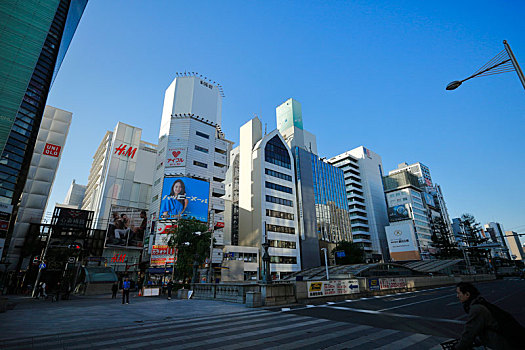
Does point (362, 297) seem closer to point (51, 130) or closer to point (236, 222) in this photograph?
point (236, 222)

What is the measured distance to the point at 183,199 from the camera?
52562 mm

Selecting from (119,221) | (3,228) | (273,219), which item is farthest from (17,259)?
(273,219)

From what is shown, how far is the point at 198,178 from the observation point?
5644cm

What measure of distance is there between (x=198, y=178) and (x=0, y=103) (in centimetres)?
3269

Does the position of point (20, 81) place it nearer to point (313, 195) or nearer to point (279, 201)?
point (279, 201)

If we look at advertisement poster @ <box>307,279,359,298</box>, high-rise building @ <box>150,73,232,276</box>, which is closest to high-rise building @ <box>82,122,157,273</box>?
high-rise building @ <box>150,73,232,276</box>

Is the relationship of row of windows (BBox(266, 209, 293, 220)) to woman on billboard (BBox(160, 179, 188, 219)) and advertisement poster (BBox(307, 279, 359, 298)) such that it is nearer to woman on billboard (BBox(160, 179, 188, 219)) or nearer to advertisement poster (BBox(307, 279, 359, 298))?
woman on billboard (BBox(160, 179, 188, 219))

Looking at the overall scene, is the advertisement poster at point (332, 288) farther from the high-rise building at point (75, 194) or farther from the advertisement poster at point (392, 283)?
the high-rise building at point (75, 194)

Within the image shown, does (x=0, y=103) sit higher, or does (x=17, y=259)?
(x=0, y=103)

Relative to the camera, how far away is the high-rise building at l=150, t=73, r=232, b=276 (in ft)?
172

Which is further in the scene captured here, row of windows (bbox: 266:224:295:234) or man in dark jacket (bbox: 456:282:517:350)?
row of windows (bbox: 266:224:295:234)

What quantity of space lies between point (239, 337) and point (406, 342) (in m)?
5.09

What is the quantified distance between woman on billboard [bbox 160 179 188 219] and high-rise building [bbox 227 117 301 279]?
17.7 meters

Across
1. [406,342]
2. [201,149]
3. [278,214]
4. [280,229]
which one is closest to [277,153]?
[278,214]
